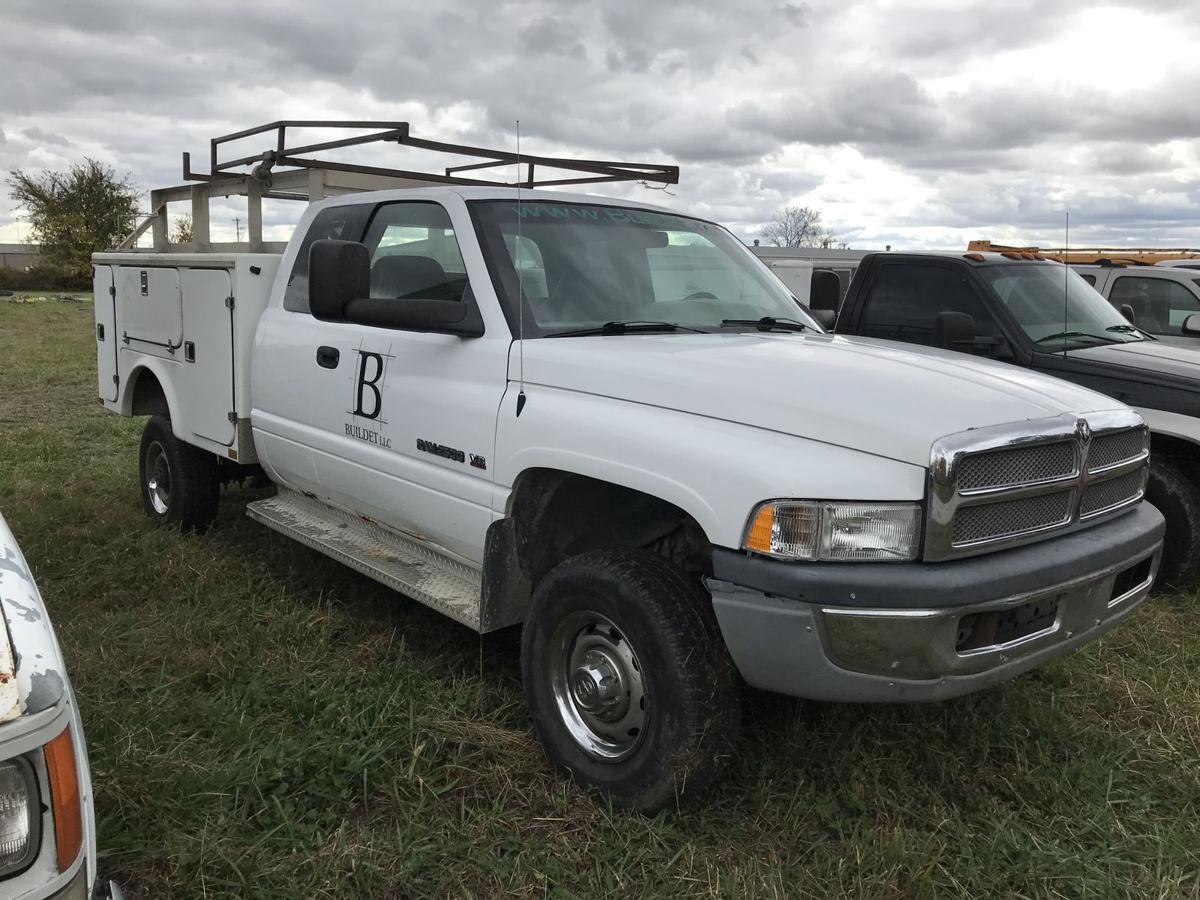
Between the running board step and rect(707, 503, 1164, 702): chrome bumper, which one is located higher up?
rect(707, 503, 1164, 702): chrome bumper

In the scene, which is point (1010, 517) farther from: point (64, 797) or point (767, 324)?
point (64, 797)

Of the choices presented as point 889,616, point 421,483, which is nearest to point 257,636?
point 421,483

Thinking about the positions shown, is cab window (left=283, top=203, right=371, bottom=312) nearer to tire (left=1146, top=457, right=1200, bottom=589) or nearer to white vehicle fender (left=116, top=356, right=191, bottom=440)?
white vehicle fender (left=116, top=356, right=191, bottom=440)

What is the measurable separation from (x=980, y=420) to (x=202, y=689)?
9.53ft

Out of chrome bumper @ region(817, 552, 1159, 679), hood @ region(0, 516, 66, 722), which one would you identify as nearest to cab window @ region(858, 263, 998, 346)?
chrome bumper @ region(817, 552, 1159, 679)

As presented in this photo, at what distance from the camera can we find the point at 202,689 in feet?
12.4

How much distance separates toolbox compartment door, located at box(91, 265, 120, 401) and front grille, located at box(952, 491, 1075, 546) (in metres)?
5.21

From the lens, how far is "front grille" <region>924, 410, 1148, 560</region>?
2.51m

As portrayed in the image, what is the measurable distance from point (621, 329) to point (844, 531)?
→ 50.5 inches

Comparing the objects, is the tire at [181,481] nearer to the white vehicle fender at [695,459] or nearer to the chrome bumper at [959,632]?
the white vehicle fender at [695,459]

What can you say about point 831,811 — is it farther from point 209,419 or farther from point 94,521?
point 94,521

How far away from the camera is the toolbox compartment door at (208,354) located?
16.1ft

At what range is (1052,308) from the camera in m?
6.00

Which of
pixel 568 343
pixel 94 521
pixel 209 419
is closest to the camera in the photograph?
pixel 568 343
